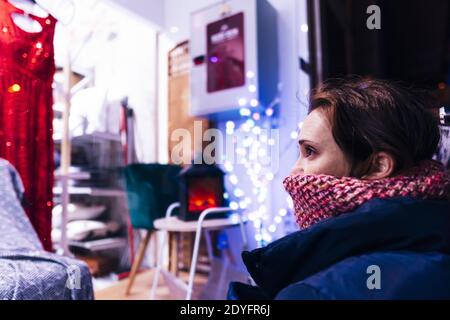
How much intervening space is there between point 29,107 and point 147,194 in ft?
4.68

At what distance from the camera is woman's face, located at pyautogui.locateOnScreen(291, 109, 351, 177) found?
63 cm

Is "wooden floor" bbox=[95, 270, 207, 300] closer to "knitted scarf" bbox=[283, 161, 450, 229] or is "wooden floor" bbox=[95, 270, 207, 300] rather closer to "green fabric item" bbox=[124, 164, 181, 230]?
"green fabric item" bbox=[124, 164, 181, 230]

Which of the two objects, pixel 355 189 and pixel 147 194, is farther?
pixel 147 194

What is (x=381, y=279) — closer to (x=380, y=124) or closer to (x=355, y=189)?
(x=355, y=189)

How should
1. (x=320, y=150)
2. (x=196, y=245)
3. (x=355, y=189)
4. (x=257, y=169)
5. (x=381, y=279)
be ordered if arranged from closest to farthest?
(x=381, y=279)
(x=355, y=189)
(x=320, y=150)
(x=196, y=245)
(x=257, y=169)

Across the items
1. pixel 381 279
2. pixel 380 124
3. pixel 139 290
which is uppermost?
pixel 380 124

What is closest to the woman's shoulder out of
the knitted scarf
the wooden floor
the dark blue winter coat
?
the dark blue winter coat

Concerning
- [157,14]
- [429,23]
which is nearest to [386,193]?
[157,14]

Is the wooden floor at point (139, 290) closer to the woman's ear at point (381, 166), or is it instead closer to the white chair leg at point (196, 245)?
the white chair leg at point (196, 245)

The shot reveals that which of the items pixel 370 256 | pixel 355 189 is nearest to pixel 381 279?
pixel 370 256

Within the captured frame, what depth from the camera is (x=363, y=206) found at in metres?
0.51

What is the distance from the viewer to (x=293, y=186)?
0.64 meters

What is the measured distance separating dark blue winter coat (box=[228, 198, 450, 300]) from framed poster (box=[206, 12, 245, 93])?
2025 millimetres

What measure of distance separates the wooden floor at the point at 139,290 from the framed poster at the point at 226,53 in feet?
4.99
